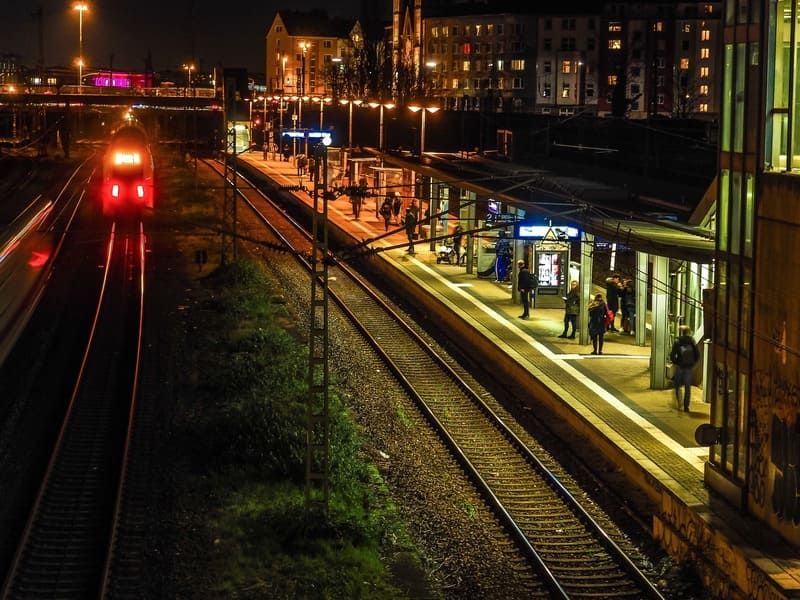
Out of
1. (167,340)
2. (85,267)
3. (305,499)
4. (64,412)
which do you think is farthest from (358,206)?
(305,499)

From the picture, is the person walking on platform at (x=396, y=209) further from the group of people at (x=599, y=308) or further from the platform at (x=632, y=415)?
the group of people at (x=599, y=308)

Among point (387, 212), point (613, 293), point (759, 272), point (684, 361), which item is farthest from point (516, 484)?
point (387, 212)

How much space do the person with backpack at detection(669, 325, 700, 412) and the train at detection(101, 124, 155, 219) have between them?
95.2 ft

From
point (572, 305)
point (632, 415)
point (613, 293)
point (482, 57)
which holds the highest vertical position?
point (482, 57)

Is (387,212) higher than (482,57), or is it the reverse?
(482,57)

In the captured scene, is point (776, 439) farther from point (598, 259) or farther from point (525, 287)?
point (598, 259)

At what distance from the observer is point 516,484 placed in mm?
15883

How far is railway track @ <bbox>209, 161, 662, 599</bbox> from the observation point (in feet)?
41.5

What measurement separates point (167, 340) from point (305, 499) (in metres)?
12.4

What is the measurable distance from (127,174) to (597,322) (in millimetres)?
25783

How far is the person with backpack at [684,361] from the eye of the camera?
17594 mm

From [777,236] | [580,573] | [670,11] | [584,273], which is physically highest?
[670,11]

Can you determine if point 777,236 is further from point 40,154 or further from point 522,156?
point 40,154

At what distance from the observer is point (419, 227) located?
1670 inches
